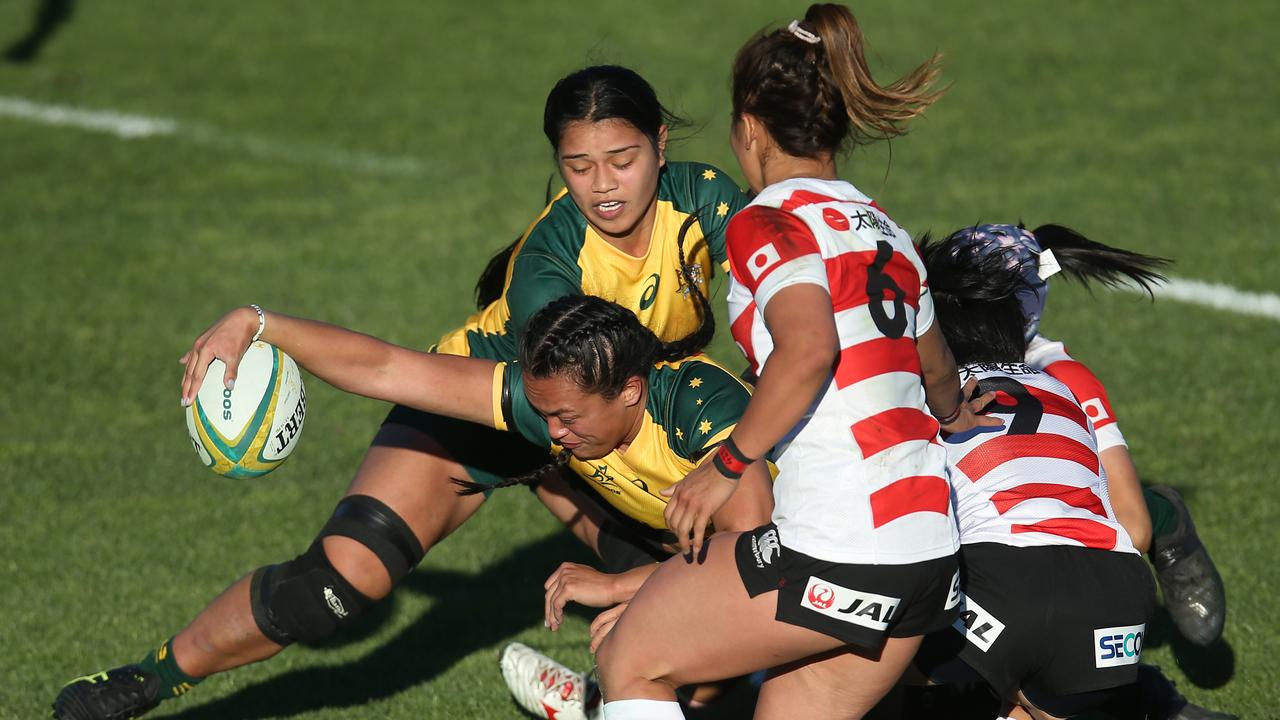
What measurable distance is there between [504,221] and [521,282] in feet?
19.9

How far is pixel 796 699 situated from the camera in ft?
11.1

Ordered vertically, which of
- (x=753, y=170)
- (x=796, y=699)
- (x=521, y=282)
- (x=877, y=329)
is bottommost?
(x=796, y=699)

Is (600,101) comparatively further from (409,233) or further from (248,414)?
(409,233)

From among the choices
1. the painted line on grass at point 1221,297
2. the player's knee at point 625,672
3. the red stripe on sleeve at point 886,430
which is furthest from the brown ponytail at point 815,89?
the painted line on grass at point 1221,297

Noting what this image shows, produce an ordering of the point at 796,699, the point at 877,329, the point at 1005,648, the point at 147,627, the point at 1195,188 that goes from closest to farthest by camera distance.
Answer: the point at 877,329
the point at 796,699
the point at 1005,648
the point at 147,627
the point at 1195,188

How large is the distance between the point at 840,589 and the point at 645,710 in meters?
0.56

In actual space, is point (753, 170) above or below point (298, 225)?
above

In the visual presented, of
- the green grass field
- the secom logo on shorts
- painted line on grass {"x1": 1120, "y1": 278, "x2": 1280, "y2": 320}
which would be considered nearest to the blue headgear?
the green grass field

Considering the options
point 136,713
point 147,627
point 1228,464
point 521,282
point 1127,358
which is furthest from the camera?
point 1127,358

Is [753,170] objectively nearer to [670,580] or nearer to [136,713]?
[670,580]

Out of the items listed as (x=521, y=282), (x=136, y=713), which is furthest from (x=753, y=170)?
(x=136, y=713)

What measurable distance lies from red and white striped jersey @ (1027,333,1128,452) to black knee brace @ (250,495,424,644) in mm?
2116

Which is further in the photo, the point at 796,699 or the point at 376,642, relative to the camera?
the point at 376,642

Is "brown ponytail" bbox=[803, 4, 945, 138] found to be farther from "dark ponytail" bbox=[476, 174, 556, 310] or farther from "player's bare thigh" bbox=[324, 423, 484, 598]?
"player's bare thigh" bbox=[324, 423, 484, 598]
